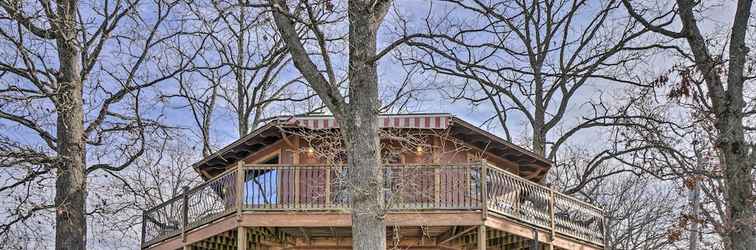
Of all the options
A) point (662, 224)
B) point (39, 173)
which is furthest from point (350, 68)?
point (662, 224)

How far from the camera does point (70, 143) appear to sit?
57.2ft

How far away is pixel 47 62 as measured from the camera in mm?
17703

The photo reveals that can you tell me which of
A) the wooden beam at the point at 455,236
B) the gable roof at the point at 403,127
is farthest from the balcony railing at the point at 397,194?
the gable roof at the point at 403,127

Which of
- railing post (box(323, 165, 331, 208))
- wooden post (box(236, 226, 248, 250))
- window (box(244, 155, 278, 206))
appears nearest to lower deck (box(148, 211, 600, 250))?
wooden post (box(236, 226, 248, 250))

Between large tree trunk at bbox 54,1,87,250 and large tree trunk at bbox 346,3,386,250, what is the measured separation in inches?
278

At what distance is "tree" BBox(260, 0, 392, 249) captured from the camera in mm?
12094

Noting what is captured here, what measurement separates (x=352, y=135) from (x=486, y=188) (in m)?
4.83

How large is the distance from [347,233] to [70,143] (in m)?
6.02

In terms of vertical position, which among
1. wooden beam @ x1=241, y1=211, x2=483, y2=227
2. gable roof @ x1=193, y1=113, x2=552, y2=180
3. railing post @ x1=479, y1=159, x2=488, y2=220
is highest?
gable roof @ x1=193, y1=113, x2=552, y2=180

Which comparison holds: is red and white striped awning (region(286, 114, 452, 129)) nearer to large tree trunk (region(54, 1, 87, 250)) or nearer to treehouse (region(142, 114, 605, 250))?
treehouse (region(142, 114, 605, 250))

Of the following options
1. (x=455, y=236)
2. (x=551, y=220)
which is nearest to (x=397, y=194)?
(x=455, y=236)

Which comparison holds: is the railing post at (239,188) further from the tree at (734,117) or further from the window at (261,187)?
the tree at (734,117)

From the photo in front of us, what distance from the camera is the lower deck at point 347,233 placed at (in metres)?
16.4

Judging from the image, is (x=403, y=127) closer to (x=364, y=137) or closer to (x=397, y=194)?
(x=397, y=194)
